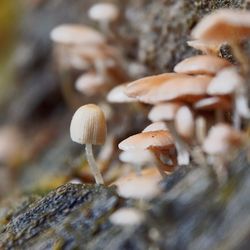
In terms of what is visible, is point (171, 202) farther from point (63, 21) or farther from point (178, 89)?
point (63, 21)

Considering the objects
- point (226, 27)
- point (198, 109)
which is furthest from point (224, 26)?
point (198, 109)

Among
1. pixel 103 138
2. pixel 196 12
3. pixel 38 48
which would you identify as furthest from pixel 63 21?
pixel 103 138

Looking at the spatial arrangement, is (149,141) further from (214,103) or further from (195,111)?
(214,103)

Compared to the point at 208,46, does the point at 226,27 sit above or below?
above

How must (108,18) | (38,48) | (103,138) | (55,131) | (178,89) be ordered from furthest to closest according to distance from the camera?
1. (38,48)
2. (55,131)
3. (108,18)
4. (103,138)
5. (178,89)

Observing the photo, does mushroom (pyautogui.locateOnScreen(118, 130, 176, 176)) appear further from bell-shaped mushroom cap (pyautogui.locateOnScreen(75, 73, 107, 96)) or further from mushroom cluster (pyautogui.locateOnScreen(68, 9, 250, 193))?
bell-shaped mushroom cap (pyautogui.locateOnScreen(75, 73, 107, 96))

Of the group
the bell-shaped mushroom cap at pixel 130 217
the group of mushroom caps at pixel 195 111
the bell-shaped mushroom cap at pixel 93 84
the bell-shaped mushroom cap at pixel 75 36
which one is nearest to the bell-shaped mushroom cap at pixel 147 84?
the group of mushroom caps at pixel 195 111
